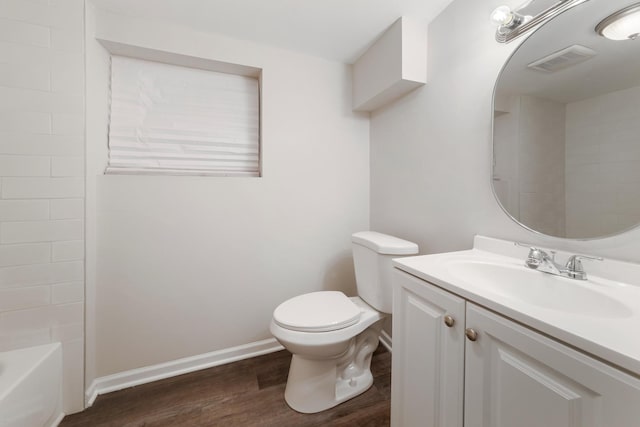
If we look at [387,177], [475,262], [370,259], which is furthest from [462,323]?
[387,177]

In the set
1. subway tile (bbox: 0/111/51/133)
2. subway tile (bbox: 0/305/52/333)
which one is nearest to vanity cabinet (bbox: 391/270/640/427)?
subway tile (bbox: 0/305/52/333)

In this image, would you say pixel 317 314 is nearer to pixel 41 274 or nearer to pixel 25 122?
pixel 41 274

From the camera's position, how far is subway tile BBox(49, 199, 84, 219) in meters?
1.19

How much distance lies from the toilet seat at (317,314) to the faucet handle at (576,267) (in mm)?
845

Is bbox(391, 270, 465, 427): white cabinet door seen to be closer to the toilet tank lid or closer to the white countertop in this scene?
the white countertop

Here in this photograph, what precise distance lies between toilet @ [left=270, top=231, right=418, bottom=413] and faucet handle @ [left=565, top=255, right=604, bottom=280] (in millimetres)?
594

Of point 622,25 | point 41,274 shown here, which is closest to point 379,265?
point 622,25

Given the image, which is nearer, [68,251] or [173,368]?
[68,251]

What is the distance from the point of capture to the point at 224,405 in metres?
1.27

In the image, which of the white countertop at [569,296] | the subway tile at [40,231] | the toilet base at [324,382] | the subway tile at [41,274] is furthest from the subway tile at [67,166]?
the white countertop at [569,296]

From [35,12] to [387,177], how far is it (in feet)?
6.70

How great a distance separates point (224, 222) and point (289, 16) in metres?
1.28

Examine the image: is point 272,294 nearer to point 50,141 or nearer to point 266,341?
point 266,341

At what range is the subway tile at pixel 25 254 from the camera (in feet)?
3.72
